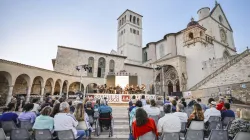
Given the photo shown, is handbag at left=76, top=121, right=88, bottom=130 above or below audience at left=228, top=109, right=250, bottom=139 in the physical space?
below

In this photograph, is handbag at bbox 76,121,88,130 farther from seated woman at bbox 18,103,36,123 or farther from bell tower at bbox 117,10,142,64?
bell tower at bbox 117,10,142,64

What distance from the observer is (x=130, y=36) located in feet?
123

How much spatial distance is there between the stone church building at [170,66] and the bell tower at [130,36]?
3.80 m

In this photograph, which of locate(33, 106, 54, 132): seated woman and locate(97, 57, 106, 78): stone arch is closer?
locate(33, 106, 54, 132): seated woman

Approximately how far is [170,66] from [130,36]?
49.9ft

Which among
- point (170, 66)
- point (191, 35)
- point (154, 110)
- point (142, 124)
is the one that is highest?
point (191, 35)

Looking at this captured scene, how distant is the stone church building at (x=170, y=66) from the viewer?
16.8m

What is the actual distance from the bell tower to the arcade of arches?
34.0 ft

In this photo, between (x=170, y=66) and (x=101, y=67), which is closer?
(x=170, y=66)

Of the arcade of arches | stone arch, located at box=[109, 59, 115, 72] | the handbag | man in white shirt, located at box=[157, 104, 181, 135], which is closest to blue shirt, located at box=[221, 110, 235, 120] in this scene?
man in white shirt, located at box=[157, 104, 181, 135]

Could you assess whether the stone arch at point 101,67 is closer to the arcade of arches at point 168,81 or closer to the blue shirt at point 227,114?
the arcade of arches at point 168,81

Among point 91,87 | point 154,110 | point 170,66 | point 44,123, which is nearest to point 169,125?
point 154,110

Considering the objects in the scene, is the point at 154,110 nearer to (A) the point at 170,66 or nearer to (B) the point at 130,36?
(A) the point at 170,66

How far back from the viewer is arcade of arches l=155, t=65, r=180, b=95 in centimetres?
2600
